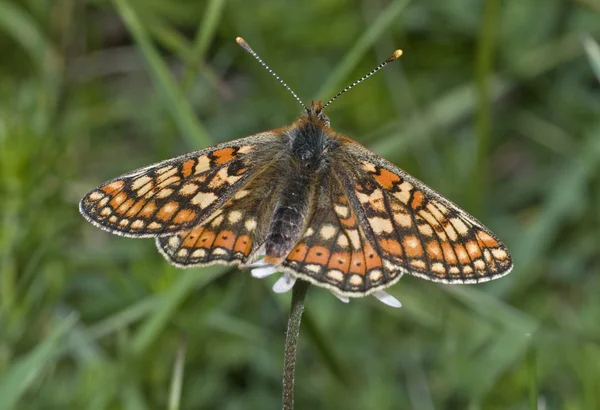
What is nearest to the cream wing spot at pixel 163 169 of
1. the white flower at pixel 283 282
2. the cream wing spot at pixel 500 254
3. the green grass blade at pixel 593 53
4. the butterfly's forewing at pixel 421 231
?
the white flower at pixel 283 282

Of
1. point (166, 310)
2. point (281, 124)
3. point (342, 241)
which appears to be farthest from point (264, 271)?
point (281, 124)

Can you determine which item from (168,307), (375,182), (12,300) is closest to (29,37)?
(12,300)

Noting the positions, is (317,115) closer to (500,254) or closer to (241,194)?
(241,194)

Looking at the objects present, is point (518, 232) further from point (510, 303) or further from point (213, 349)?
point (213, 349)

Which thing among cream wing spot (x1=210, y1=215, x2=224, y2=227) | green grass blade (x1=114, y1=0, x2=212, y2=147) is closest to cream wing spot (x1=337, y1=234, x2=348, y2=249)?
cream wing spot (x1=210, y1=215, x2=224, y2=227)

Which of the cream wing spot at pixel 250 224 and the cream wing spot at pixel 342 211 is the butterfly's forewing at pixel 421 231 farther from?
the cream wing spot at pixel 250 224

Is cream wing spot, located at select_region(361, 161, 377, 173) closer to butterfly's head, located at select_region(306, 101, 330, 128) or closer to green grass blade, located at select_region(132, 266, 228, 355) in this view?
butterfly's head, located at select_region(306, 101, 330, 128)
